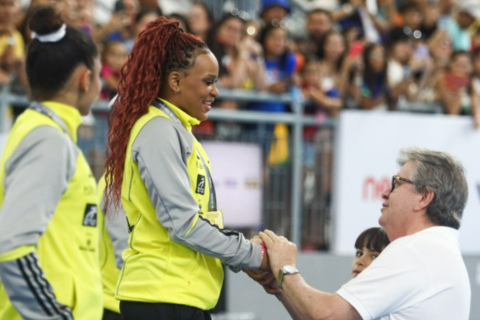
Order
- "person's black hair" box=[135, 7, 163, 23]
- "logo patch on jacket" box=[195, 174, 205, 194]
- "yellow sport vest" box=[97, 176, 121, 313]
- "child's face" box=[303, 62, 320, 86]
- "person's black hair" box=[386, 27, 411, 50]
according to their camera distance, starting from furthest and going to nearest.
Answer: "person's black hair" box=[386, 27, 411, 50]
"child's face" box=[303, 62, 320, 86]
"person's black hair" box=[135, 7, 163, 23]
"yellow sport vest" box=[97, 176, 121, 313]
"logo patch on jacket" box=[195, 174, 205, 194]

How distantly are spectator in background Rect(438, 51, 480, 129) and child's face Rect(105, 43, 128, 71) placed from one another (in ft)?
12.1

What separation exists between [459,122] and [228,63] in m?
2.42

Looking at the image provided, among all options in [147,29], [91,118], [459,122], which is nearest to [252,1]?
[459,122]

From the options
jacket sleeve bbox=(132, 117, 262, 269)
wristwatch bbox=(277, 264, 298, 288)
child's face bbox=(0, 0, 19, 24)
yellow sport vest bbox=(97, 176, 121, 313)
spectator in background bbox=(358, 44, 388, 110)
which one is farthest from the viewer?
spectator in background bbox=(358, 44, 388, 110)

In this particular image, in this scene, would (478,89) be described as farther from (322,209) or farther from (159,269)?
(159,269)

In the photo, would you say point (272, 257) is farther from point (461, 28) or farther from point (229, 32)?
point (461, 28)

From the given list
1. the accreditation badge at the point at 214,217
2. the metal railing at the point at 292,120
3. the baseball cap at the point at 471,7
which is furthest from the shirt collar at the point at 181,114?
the baseball cap at the point at 471,7

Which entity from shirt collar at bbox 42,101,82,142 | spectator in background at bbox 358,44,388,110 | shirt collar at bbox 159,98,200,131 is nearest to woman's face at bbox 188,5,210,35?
spectator in background at bbox 358,44,388,110

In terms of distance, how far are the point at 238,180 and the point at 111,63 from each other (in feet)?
5.00

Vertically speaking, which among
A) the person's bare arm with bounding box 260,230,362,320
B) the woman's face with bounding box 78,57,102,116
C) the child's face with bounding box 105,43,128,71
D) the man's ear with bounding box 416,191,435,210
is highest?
the child's face with bounding box 105,43,128,71

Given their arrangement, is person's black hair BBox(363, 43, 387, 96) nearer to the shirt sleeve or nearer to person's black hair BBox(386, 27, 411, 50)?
person's black hair BBox(386, 27, 411, 50)

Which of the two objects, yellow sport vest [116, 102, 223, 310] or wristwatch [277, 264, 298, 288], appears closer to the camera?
yellow sport vest [116, 102, 223, 310]

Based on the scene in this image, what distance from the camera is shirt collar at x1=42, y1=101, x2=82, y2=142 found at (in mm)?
3748

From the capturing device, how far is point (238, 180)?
8.12 meters
